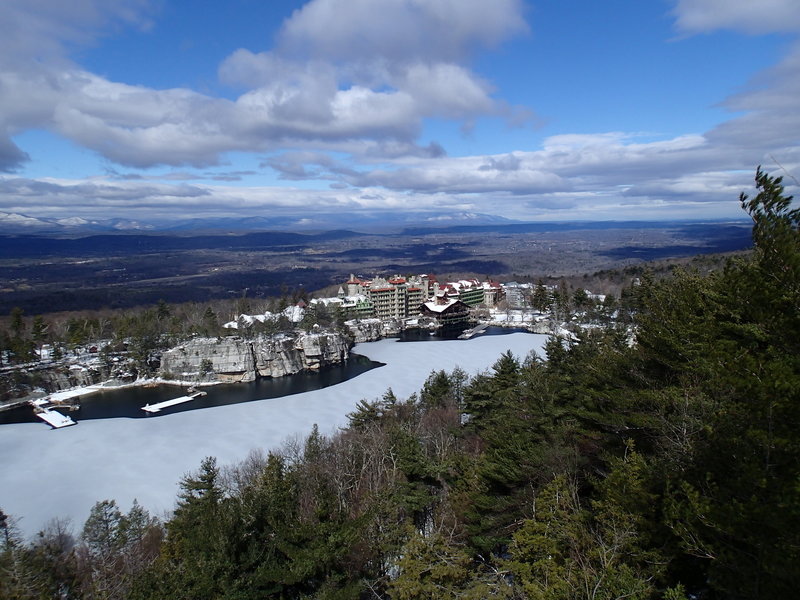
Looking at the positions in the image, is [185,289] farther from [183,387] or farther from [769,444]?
[769,444]

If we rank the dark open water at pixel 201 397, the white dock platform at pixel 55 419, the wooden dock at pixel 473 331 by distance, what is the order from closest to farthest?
the white dock platform at pixel 55 419 < the dark open water at pixel 201 397 < the wooden dock at pixel 473 331

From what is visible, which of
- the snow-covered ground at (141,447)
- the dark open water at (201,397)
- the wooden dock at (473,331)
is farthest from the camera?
the wooden dock at (473,331)

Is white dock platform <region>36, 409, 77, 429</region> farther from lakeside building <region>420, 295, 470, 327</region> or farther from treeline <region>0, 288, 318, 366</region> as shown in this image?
lakeside building <region>420, 295, 470, 327</region>

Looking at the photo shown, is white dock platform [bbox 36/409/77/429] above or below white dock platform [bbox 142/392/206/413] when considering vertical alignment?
above

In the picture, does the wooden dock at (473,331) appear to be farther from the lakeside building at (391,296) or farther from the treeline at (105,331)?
the treeline at (105,331)

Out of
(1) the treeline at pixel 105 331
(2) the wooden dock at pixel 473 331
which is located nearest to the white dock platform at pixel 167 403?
(1) the treeline at pixel 105 331

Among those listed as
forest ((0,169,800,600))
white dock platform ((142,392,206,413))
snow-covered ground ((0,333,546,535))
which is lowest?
white dock platform ((142,392,206,413))

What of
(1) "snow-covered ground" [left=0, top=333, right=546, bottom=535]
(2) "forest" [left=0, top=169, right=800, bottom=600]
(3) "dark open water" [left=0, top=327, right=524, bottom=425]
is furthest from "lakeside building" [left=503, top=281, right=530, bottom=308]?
(2) "forest" [left=0, top=169, right=800, bottom=600]
